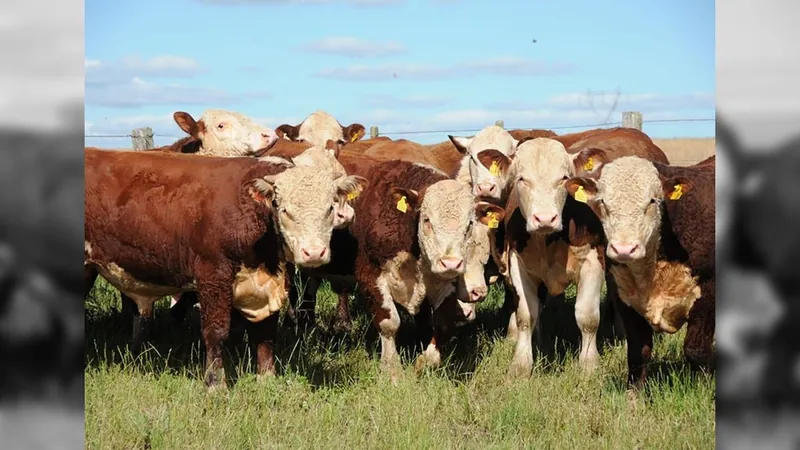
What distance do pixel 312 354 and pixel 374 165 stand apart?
176 centimetres

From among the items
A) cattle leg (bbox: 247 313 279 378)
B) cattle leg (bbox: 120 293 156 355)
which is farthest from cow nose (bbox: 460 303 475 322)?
cattle leg (bbox: 120 293 156 355)

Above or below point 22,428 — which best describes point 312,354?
below

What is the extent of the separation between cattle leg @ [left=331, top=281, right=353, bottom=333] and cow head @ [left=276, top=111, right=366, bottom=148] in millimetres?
3096

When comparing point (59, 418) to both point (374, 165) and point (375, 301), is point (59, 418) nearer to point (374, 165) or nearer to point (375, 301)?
point (375, 301)

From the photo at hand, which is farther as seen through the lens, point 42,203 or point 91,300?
point 91,300

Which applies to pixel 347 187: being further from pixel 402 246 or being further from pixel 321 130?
pixel 321 130

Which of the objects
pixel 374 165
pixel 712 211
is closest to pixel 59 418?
pixel 712 211

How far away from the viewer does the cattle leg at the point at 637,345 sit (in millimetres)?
5961

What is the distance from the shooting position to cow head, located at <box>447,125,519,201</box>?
7883mm

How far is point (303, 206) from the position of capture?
582 centimetres

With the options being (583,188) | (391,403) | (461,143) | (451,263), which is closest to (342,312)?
(461,143)

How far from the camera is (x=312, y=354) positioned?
7219 mm

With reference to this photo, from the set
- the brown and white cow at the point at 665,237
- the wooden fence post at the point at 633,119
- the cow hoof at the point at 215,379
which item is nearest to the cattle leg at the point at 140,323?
the cow hoof at the point at 215,379

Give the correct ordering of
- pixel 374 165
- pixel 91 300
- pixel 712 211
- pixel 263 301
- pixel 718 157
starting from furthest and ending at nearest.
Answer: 1. pixel 91 300
2. pixel 374 165
3. pixel 263 301
4. pixel 712 211
5. pixel 718 157
